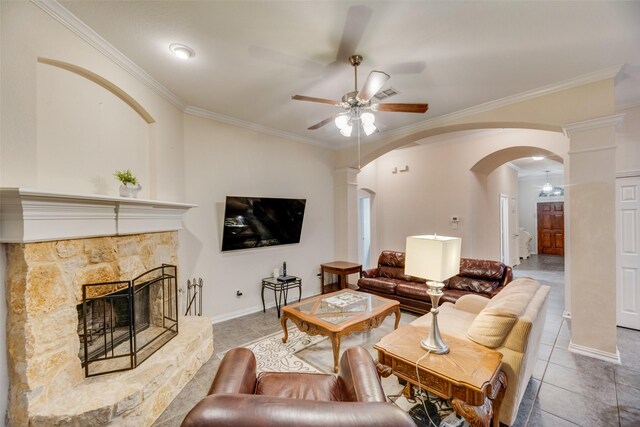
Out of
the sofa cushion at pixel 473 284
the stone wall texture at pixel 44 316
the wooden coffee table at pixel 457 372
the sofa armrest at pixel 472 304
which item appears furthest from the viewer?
the sofa cushion at pixel 473 284

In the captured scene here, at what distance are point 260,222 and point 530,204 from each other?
10201 millimetres

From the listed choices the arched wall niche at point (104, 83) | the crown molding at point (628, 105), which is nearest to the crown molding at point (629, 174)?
the crown molding at point (628, 105)

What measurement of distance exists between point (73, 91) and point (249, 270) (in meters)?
2.87

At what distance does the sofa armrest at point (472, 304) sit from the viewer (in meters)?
2.78

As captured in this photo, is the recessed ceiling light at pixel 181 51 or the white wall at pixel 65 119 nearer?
the white wall at pixel 65 119

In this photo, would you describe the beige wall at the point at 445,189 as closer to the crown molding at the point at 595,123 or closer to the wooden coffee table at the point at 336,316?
the crown molding at the point at 595,123

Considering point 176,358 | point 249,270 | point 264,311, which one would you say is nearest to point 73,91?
point 176,358

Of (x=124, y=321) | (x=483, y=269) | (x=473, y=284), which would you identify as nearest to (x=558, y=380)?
(x=473, y=284)

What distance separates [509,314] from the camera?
1758 millimetres

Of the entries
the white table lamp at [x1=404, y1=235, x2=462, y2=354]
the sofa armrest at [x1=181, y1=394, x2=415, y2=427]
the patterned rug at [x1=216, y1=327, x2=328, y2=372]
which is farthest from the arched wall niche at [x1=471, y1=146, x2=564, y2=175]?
the sofa armrest at [x1=181, y1=394, x2=415, y2=427]

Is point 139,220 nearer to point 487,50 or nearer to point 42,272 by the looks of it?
point 42,272

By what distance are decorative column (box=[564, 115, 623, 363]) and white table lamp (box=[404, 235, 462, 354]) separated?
6.53 ft

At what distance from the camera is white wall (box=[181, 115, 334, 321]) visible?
11.8ft

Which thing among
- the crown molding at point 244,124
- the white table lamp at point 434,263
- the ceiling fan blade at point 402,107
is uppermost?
the crown molding at point 244,124
